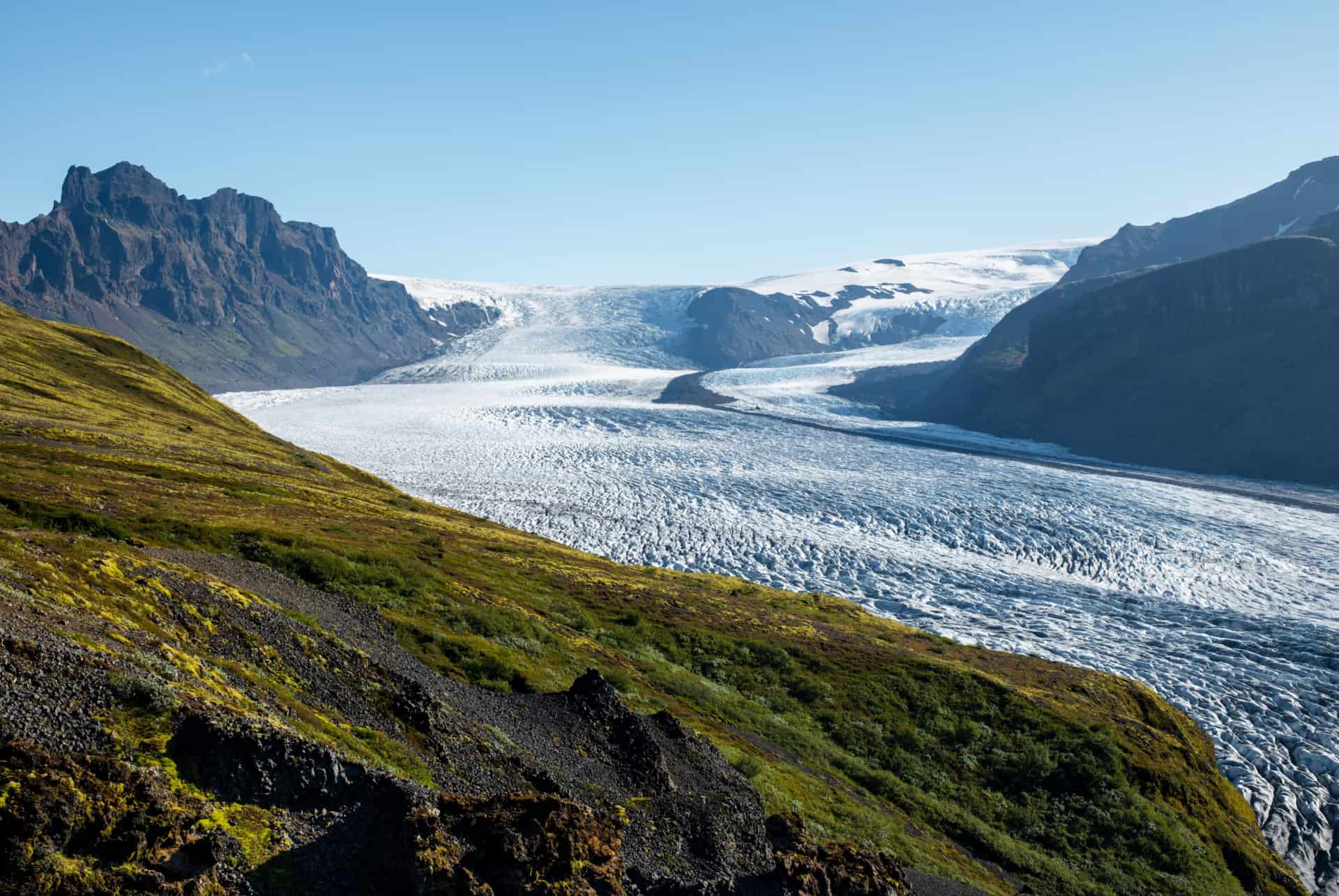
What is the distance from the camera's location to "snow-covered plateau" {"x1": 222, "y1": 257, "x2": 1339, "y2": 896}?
147 feet

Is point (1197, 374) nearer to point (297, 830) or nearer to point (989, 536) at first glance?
point (989, 536)

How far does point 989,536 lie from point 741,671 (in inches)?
1918

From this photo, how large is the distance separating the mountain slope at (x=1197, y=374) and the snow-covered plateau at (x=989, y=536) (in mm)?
24548

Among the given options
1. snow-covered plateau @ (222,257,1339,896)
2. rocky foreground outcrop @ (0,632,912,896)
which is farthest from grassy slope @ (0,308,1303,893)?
snow-covered plateau @ (222,257,1339,896)

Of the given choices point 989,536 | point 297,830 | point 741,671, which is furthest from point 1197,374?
point 297,830

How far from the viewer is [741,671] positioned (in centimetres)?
3619

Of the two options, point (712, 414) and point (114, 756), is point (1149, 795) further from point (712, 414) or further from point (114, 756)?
point (712, 414)

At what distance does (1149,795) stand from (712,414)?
11574cm

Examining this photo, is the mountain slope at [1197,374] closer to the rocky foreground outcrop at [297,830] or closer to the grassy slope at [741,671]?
the grassy slope at [741,671]

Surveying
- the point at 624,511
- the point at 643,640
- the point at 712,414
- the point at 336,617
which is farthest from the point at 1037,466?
the point at 336,617

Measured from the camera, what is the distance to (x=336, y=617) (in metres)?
22.7

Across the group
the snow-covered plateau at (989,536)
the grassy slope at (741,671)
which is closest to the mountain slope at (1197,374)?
the snow-covered plateau at (989,536)

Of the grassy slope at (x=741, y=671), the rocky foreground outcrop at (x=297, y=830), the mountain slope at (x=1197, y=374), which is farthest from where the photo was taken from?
the mountain slope at (x=1197, y=374)

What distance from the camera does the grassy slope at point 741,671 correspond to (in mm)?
21875
